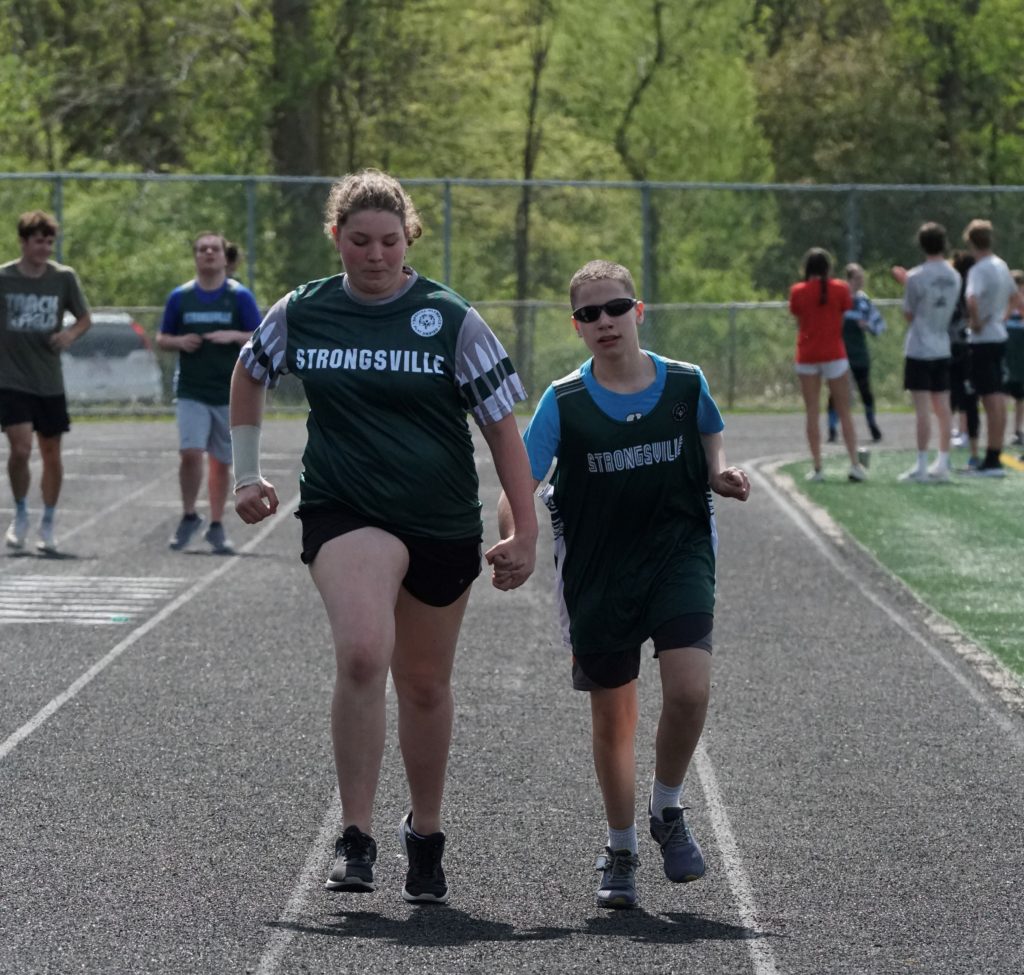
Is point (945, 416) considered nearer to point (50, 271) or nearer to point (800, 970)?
point (50, 271)

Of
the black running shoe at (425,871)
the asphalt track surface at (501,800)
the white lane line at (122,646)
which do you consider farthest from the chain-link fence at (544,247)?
the black running shoe at (425,871)

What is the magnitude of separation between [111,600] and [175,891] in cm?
620

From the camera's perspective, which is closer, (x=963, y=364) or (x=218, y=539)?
(x=218, y=539)

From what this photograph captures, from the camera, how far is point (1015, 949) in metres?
5.23

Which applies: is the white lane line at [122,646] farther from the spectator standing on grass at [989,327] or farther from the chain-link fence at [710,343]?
the chain-link fence at [710,343]

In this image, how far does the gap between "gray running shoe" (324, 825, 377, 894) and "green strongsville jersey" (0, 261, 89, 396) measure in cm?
847

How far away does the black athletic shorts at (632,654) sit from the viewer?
571cm

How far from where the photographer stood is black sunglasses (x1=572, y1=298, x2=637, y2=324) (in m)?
5.68

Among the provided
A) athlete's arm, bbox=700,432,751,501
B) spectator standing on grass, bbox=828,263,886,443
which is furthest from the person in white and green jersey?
spectator standing on grass, bbox=828,263,886,443

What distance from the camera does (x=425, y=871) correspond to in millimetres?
5695

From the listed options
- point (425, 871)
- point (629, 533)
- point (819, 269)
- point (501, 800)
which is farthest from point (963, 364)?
point (425, 871)

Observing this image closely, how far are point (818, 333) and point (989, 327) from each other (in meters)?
1.46

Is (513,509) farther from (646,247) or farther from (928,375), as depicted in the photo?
(646,247)

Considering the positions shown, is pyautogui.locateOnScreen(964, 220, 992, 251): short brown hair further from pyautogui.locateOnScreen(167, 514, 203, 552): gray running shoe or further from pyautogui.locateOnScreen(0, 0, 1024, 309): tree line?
pyautogui.locateOnScreen(0, 0, 1024, 309): tree line
